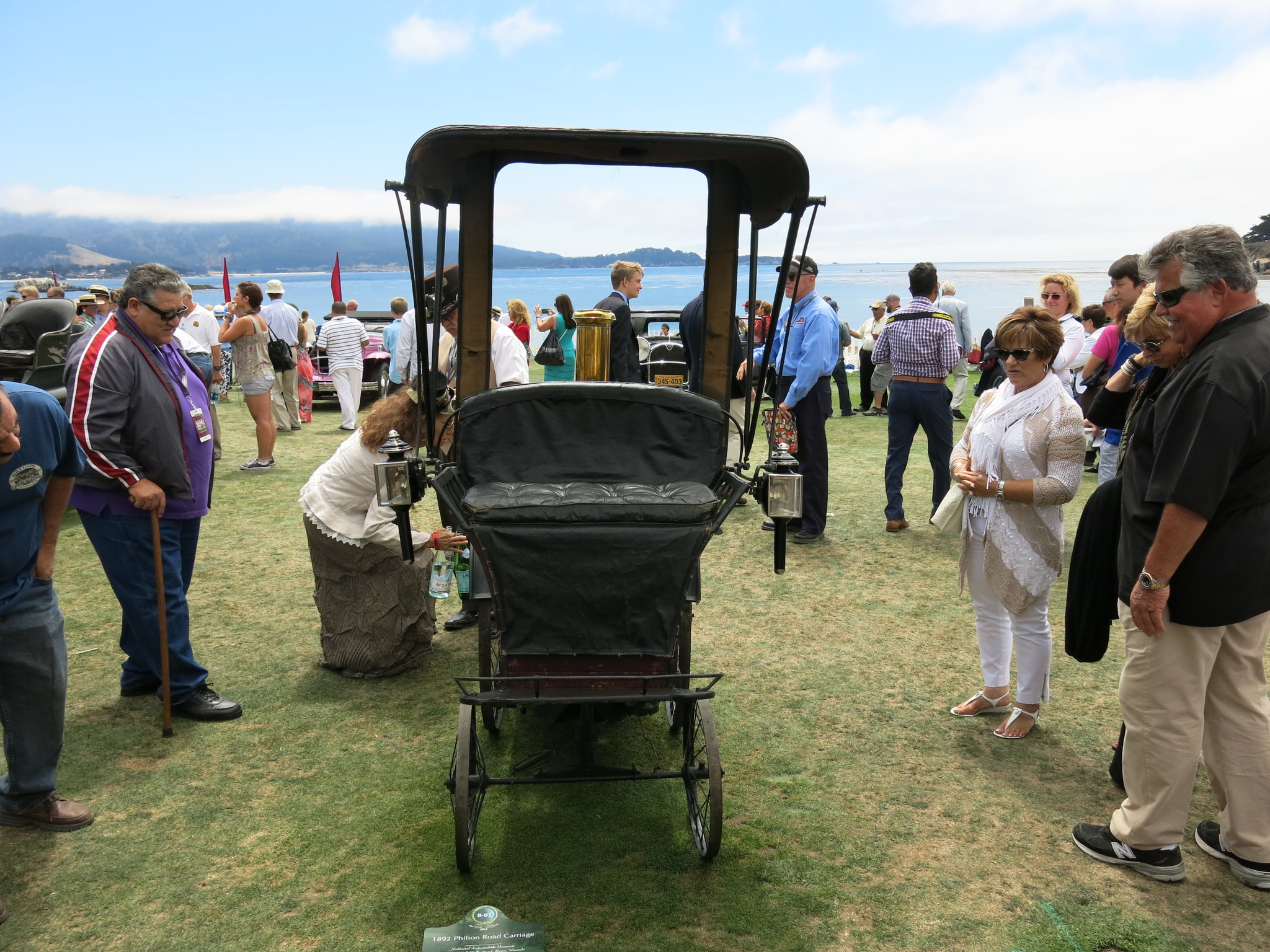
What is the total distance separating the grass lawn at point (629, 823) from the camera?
283 cm

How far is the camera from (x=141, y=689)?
4.46m

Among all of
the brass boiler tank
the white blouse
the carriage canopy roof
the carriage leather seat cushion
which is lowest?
the white blouse

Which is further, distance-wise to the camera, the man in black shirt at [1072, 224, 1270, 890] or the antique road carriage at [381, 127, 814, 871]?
the antique road carriage at [381, 127, 814, 871]

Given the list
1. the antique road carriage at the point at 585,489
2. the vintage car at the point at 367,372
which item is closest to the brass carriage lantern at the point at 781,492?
the antique road carriage at the point at 585,489

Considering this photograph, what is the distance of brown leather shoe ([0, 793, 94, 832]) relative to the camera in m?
3.33

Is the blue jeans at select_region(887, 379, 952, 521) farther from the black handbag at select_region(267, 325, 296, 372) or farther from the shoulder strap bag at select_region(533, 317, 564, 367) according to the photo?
the black handbag at select_region(267, 325, 296, 372)

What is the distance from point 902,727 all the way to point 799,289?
4.02m

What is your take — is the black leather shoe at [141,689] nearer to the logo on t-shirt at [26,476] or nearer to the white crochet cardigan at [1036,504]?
the logo on t-shirt at [26,476]

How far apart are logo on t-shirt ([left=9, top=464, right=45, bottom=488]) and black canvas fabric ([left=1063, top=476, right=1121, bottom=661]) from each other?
3796mm

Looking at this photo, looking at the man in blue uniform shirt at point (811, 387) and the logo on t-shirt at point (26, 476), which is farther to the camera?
the man in blue uniform shirt at point (811, 387)

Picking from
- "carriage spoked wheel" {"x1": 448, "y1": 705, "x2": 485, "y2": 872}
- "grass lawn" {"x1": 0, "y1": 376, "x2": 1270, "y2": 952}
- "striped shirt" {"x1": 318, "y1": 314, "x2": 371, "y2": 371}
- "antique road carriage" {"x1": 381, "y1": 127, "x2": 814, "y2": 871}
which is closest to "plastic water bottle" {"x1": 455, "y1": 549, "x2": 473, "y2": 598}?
"grass lawn" {"x1": 0, "y1": 376, "x2": 1270, "y2": 952}

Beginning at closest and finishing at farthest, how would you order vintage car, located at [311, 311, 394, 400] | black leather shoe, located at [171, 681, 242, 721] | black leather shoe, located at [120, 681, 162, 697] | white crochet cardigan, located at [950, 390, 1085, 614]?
white crochet cardigan, located at [950, 390, 1085, 614]
black leather shoe, located at [171, 681, 242, 721]
black leather shoe, located at [120, 681, 162, 697]
vintage car, located at [311, 311, 394, 400]

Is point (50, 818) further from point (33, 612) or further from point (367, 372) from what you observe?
point (367, 372)

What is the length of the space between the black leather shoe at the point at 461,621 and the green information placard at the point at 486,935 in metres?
2.74
